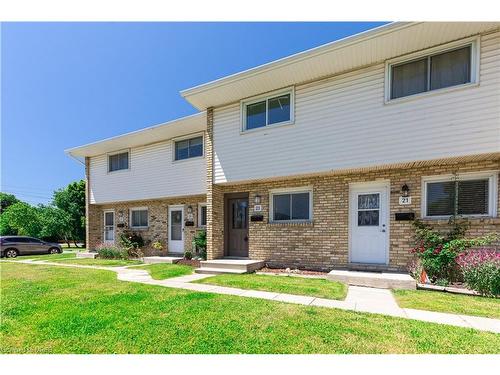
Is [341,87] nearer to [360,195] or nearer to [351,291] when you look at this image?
[360,195]

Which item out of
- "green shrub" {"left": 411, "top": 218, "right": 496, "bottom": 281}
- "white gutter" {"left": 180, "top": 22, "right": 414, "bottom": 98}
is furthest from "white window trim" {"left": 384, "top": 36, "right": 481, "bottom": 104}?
"green shrub" {"left": 411, "top": 218, "right": 496, "bottom": 281}

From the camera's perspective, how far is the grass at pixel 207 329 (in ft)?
9.81

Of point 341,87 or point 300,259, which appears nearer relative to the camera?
point 341,87

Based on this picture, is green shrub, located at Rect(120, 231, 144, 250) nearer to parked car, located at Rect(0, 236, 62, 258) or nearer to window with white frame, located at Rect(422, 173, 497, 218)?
parked car, located at Rect(0, 236, 62, 258)

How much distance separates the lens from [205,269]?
8203 mm

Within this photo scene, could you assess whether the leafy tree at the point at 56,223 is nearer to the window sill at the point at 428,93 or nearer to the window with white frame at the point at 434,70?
the window sill at the point at 428,93

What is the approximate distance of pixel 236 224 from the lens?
9.44 meters

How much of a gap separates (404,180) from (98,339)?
23.3ft

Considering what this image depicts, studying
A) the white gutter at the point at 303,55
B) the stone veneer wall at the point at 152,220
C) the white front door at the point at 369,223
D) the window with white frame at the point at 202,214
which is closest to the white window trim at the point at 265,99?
the white gutter at the point at 303,55

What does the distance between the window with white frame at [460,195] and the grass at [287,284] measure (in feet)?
10.0

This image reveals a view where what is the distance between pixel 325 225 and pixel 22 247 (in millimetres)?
17707

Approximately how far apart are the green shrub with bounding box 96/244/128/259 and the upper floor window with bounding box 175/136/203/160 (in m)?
5.14

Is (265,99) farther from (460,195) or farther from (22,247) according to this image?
(22,247)
